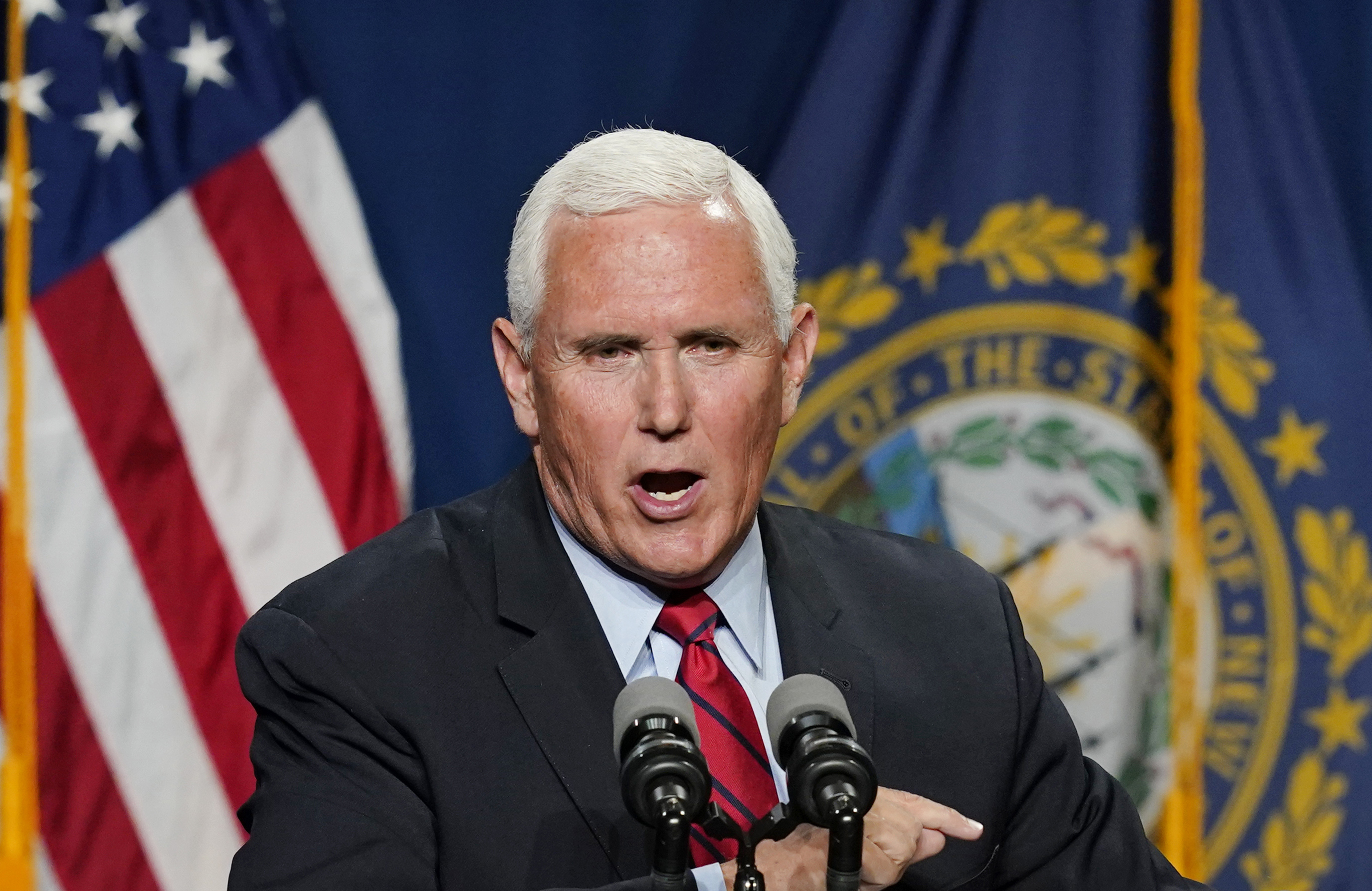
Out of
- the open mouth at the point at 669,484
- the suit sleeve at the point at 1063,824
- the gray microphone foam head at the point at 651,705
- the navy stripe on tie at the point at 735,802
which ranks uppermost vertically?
the open mouth at the point at 669,484

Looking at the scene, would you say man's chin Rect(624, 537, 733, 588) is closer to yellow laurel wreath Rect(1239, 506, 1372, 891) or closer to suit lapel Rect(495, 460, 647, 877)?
suit lapel Rect(495, 460, 647, 877)

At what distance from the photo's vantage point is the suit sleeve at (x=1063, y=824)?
1925 millimetres

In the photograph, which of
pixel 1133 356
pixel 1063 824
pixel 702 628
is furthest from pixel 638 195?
pixel 1133 356

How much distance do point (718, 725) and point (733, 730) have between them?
0.06ft

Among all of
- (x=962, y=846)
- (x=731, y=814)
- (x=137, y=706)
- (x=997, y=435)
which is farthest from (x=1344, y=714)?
(x=137, y=706)

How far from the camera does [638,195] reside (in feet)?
5.93

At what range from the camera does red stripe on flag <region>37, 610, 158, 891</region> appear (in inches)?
124

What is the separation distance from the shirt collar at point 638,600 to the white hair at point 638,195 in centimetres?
28

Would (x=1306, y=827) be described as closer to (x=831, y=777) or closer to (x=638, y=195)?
(x=638, y=195)

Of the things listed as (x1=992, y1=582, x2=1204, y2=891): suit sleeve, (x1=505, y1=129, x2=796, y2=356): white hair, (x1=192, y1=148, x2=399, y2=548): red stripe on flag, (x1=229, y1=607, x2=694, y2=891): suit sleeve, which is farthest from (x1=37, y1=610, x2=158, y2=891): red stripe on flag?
(x1=992, y1=582, x2=1204, y2=891): suit sleeve

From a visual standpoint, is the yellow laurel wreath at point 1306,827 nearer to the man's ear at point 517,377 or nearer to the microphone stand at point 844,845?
the man's ear at point 517,377

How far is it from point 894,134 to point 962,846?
76.8 inches

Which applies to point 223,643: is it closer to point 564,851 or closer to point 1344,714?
point 564,851

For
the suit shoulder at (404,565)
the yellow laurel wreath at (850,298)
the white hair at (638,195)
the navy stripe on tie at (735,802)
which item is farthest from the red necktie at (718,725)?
the yellow laurel wreath at (850,298)
